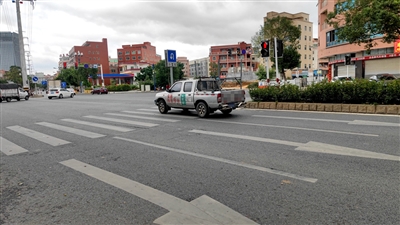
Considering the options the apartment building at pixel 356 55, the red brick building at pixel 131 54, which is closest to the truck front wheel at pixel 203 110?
the apartment building at pixel 356 55

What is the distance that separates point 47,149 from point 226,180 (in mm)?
5306

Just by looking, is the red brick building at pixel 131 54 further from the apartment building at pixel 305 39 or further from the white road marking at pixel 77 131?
the white road marking at pixel 77 131

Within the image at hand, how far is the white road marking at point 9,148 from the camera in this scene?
7213 millimetres

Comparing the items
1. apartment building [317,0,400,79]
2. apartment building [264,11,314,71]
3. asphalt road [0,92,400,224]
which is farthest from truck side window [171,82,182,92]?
apartment building [264,11,314,71]

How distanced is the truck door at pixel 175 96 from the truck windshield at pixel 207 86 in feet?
4.02

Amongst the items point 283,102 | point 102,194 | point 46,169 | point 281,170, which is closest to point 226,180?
point 281,170

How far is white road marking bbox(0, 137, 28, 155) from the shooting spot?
7213mm

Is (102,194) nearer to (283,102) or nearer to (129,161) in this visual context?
(129,161)

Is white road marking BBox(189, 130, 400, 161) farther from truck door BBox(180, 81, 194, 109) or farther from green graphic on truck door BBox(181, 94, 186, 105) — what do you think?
green graphic on truck door BBox(181, 94, 186, 105)

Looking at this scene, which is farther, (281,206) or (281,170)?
(281,170)

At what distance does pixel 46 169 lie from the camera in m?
5.62

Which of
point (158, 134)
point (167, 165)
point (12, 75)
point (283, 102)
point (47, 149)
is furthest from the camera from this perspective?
point (12, 75)

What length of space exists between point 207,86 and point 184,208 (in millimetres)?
9261

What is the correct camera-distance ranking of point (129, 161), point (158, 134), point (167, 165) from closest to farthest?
point (167, 165)
point (129, 161)
point (158, 134)
